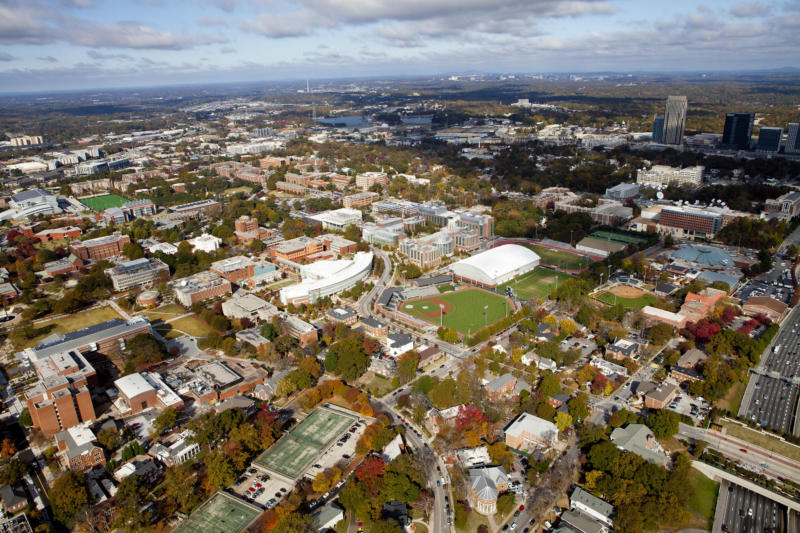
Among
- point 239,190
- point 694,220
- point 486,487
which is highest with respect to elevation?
point 239,190

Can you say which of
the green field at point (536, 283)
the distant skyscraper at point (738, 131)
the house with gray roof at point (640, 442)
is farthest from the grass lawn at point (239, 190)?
the distant skyscraper at point (738, 131)

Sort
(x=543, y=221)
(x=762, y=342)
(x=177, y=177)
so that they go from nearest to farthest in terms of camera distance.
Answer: (x=762, y=342)
(x=543, y=221)
(x=177, y=177)

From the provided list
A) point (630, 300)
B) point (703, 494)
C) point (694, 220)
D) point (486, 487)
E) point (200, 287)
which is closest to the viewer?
point (486, 487)

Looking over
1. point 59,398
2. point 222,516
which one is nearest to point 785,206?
point 222,516

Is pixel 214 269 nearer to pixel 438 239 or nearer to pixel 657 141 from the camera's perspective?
pixel 438 239

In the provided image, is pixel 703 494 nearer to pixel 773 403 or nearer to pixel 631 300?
pixel 773 403

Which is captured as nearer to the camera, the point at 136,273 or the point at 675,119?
the point at 136,273

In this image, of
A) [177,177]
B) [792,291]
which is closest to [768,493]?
[792,291]

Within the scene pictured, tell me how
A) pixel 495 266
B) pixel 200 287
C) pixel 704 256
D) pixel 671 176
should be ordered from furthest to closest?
1. pixel 671 176
2. pixel 704 256
3. pixel 495 266
4. pixel 200 287
